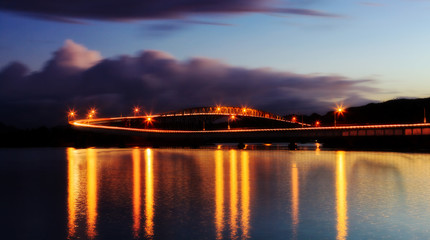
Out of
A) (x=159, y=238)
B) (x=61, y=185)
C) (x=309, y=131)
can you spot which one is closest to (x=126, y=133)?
(x=309, y=131)

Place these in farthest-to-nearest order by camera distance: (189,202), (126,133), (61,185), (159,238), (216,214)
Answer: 1. (126,133)
2. (61,185)
3. (189,202)
4. (216,214)
5. (159,238)

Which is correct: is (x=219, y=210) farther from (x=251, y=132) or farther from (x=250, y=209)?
(x=251, y=132)

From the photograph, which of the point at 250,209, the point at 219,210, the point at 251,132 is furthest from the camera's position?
the point at 251,132

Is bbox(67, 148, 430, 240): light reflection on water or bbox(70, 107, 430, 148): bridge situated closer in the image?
bbox(67, 148, 430, 240): light reflection on water

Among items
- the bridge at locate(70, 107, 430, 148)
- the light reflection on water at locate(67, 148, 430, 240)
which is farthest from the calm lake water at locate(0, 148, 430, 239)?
the bridge at locate(70, 107, 430, 148)

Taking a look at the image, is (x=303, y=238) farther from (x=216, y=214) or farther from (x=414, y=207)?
(x=414, y=207)

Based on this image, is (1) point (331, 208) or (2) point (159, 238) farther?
(1) point (331, 208)

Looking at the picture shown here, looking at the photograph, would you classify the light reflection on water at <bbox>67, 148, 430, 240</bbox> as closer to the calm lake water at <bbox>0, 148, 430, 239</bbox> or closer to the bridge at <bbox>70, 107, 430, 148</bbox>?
the calm lake water at <bbox>0, 148, 430, 239</bbox>

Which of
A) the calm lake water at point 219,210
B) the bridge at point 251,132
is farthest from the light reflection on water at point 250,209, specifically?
the bridge at point 251,132

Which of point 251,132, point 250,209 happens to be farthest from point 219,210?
point 251,132

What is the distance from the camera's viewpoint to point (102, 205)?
2503cm

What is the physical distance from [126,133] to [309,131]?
61.6 metres

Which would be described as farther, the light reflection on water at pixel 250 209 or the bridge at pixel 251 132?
the bridge at pixel 251 132

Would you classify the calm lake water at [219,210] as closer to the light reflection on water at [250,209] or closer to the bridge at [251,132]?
the light reflection on water at [250,209]
